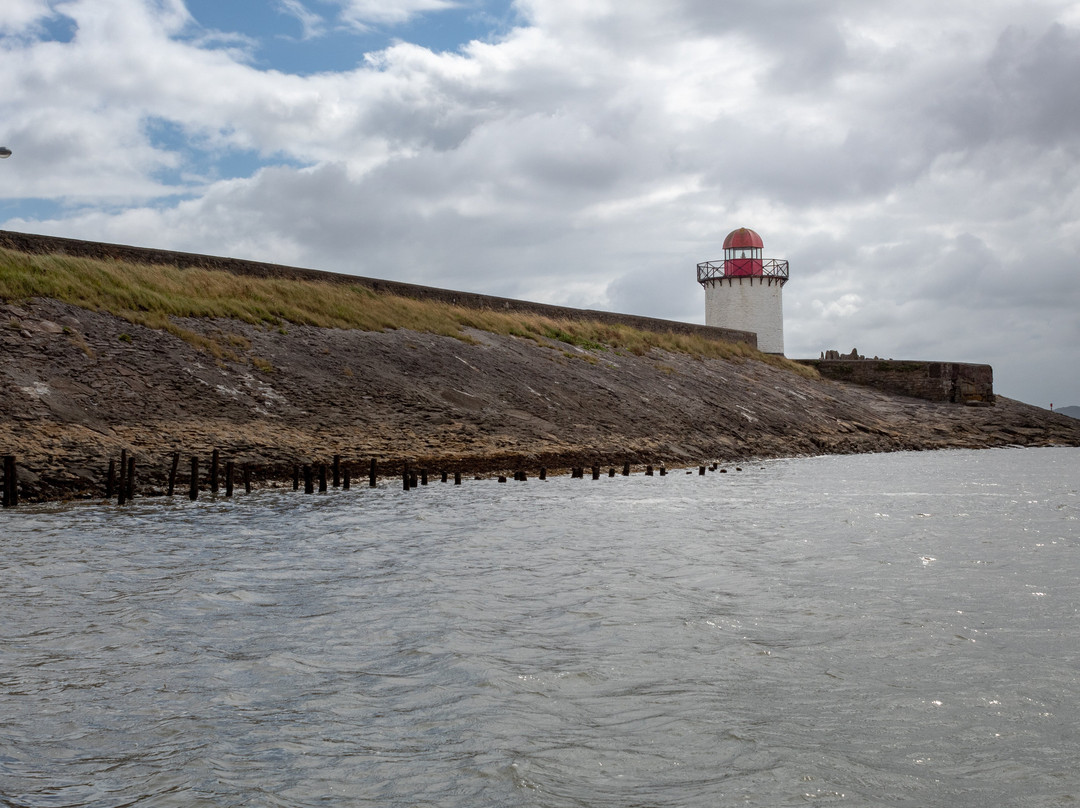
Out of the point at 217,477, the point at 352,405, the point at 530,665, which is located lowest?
the point at 530,665

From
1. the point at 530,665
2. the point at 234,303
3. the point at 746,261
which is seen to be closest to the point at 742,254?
the point at 746,261

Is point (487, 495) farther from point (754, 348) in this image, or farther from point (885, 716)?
point (754, 348)

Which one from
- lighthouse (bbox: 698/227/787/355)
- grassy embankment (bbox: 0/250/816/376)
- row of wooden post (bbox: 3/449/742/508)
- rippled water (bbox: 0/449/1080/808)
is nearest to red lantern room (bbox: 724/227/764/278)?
lighthouse (bbox: 698/227/787/355)

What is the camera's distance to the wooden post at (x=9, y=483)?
704 inches

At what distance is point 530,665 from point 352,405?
19689 millimetres

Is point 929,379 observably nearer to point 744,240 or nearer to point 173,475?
point 744,240

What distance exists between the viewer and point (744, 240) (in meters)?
60.4

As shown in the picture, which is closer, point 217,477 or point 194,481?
point 194,481

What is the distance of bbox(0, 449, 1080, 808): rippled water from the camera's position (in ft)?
19.7

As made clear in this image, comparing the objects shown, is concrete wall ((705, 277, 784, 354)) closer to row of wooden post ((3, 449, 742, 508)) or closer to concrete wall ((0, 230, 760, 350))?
concrete wall ((0, 230, 760, 350))

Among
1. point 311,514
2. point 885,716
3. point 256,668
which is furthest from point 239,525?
point 885,716

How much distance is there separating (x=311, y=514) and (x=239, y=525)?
1.71 metres

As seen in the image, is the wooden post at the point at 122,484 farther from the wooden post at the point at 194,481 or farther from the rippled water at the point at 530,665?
the rippled water at the point at 530,665

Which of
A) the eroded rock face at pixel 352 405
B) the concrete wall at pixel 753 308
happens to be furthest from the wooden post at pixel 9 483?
the concrete wall at pixel 753 308
